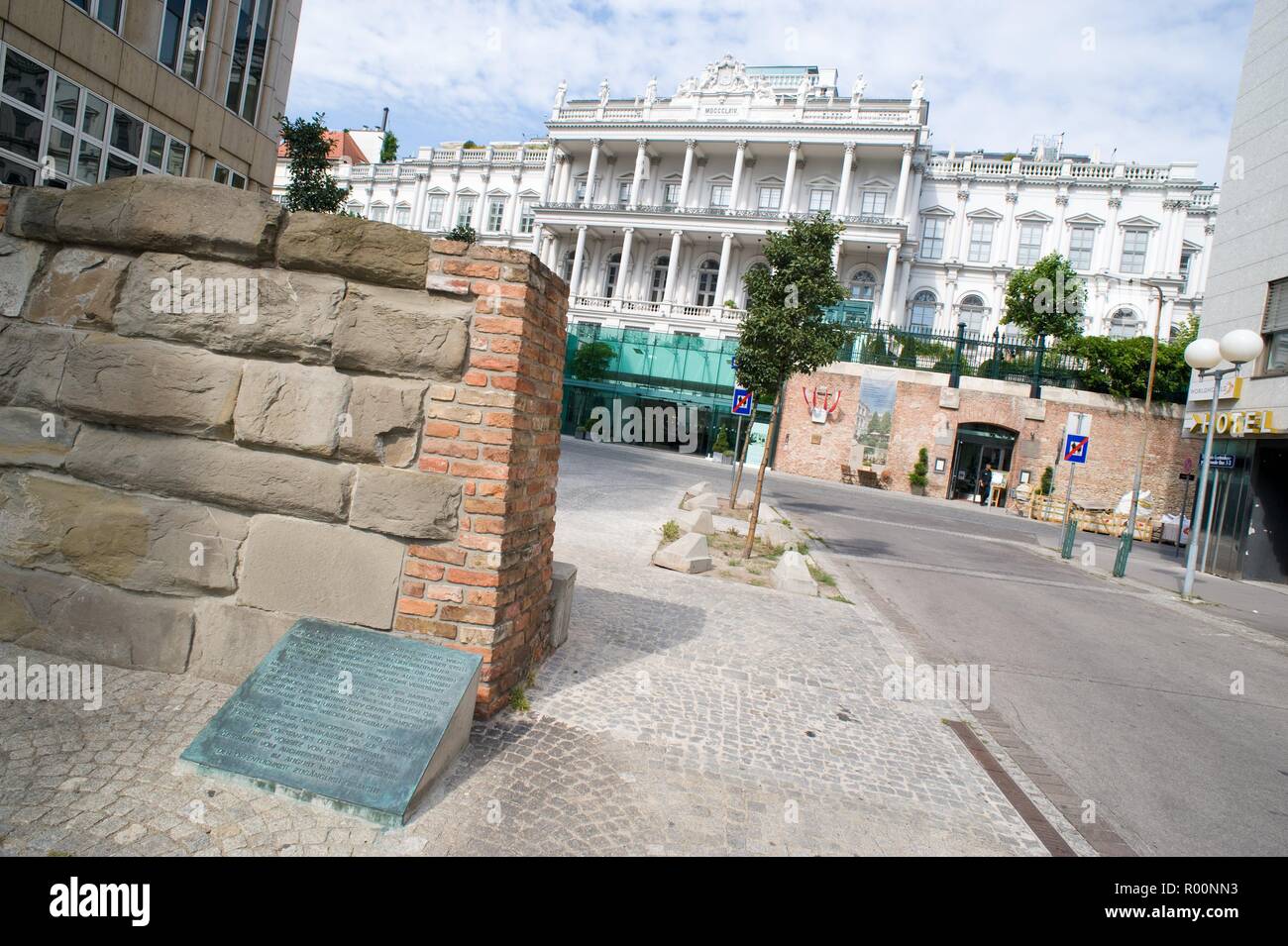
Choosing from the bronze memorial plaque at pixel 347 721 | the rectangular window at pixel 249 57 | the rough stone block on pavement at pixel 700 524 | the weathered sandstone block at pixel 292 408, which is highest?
the rectangular window at pixel 249 57

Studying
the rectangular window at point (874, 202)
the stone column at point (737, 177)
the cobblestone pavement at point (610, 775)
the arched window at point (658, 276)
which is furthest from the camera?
the arched window at point (658, 276)

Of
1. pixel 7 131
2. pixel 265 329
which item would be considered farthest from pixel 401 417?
pixel 7 131

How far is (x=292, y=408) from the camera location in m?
3.43

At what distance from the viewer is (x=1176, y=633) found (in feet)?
28.7

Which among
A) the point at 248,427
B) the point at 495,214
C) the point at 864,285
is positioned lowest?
the point at 248,427

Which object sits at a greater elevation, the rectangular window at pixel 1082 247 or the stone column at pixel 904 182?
the stone column at pixel 904 182

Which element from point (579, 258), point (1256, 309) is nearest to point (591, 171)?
point (579, 258)

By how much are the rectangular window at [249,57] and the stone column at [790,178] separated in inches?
1132

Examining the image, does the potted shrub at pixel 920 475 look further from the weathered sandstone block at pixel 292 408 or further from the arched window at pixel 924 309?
the weathered sandstone block at pixel 292 408

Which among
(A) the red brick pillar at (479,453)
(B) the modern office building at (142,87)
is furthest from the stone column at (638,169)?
(A) the red brick pillar at (479,453)

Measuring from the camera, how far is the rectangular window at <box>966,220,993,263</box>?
42469 millimetres

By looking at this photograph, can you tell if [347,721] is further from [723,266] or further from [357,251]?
[723,266]

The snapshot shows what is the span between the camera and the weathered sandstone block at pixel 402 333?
3.36 metres

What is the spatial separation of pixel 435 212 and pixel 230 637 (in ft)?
187
